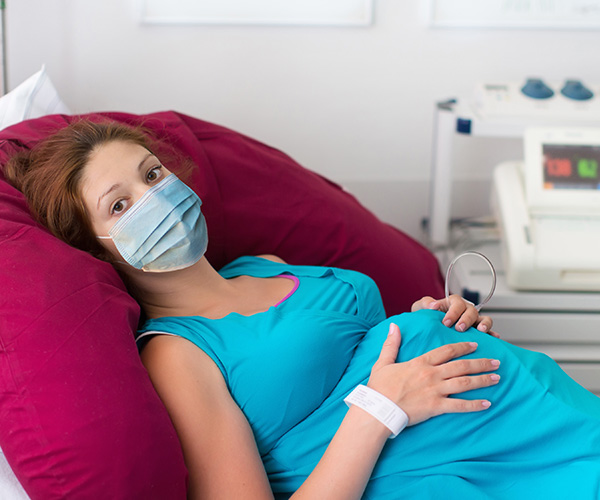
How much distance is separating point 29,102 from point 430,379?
1.15 m

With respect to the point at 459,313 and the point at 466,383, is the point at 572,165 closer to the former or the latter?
the point at 459,313

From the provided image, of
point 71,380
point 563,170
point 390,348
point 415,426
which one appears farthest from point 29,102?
point 563,170

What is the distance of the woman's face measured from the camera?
114cm

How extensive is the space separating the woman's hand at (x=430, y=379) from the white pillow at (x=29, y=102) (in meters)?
1.02

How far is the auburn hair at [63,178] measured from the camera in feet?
3.76

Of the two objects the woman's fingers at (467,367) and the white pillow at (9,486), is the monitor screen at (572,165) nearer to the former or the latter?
the woman's fingers at (467,367)

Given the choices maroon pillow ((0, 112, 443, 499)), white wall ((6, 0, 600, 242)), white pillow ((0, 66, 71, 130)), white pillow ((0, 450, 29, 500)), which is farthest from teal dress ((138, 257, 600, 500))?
Result: white wall ((6, 0, 600, 242))

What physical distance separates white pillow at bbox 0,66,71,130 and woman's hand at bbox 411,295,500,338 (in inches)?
40.2

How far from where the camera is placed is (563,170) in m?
1.90

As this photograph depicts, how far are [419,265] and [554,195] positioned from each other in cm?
47

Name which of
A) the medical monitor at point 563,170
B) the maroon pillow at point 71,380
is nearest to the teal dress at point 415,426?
the maroon pillow at point 71,380

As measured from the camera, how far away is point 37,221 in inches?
44.9

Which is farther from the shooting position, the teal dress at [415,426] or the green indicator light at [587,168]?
the green indicator light at [587,168]

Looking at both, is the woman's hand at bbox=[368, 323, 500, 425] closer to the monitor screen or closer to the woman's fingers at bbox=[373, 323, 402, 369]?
Answer: the woman's fingers at bbox=[373, 323, 402, 369]
